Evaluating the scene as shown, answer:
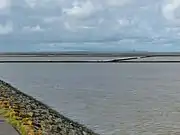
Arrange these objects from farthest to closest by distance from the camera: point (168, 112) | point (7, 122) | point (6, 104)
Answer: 1. point (168, 112)
2. point (6, 104)
3. point (7, 122)

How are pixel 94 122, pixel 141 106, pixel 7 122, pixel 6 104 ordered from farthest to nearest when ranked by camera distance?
pixel 141 106 → pixel 94 122 → pixel 6 104 → pixel 7 122

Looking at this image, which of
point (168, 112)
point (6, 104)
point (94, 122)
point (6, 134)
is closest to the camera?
point (6, 134)

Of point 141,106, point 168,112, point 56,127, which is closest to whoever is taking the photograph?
point 56,127

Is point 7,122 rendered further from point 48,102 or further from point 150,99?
point 150,99

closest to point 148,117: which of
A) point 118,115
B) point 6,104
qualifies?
point 118,115

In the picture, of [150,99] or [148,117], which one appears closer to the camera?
[148,117]

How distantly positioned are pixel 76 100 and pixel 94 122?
8659mm

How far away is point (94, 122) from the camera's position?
17.6 m

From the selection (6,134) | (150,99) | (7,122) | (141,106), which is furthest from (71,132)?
(150,99)

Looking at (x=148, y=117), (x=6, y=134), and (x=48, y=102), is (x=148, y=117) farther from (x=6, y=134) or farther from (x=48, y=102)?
(x=6, y=134)

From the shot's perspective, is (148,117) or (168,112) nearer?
(148,117)

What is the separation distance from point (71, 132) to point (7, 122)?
2304 mm

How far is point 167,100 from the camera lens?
85.8 ft

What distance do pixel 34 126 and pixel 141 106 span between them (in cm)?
1296
